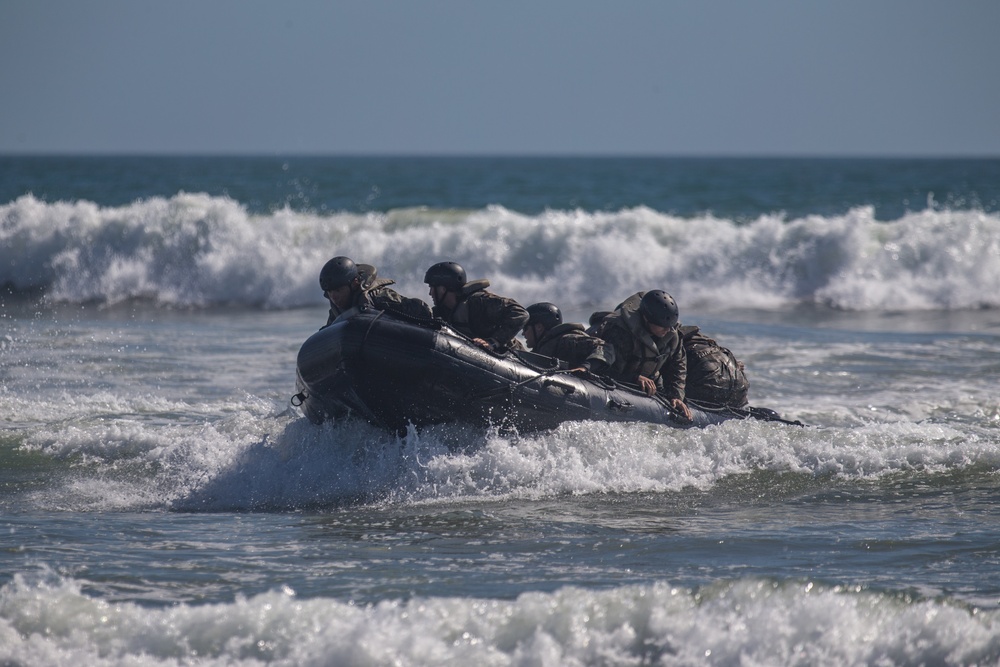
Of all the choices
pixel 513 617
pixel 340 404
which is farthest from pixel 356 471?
pixel 513 617

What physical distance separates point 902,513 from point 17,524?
604 cm

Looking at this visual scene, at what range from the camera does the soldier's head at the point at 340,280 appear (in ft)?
29.9

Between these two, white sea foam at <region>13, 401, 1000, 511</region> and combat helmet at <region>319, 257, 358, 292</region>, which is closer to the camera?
white sea foam at <region>13, 401, 1000, 511</region>

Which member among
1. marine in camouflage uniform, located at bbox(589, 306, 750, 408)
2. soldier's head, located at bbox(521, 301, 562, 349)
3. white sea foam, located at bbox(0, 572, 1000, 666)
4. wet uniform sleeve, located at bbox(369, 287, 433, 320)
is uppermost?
wet uniform sleeve, located at bbox(369, 287, 433, 320)

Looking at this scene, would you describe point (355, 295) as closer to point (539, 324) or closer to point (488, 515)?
point (539, 324)

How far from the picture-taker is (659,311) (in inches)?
376

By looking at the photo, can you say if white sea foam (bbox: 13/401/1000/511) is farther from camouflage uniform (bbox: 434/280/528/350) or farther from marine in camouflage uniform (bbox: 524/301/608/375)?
camouflage uniform (bbox: 434/280/528/350)

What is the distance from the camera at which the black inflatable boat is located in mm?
8648

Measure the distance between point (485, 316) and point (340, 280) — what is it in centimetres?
117

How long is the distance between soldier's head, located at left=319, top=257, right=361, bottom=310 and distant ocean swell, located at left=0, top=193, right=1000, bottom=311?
1223 centimetres

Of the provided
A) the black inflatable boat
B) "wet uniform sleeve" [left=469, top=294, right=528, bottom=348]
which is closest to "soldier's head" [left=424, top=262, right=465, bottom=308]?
"wet uniform sleeve" [left=469, top=294, right=528, bottom=348]

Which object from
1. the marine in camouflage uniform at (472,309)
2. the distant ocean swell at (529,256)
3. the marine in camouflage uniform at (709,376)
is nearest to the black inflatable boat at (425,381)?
the marine in camouflage uniform at (472,309)

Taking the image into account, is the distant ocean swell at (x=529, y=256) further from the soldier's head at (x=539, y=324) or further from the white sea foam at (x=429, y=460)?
the soldier's head at (x=539, y=324)

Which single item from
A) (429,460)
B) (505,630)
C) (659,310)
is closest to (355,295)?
(429,460)
